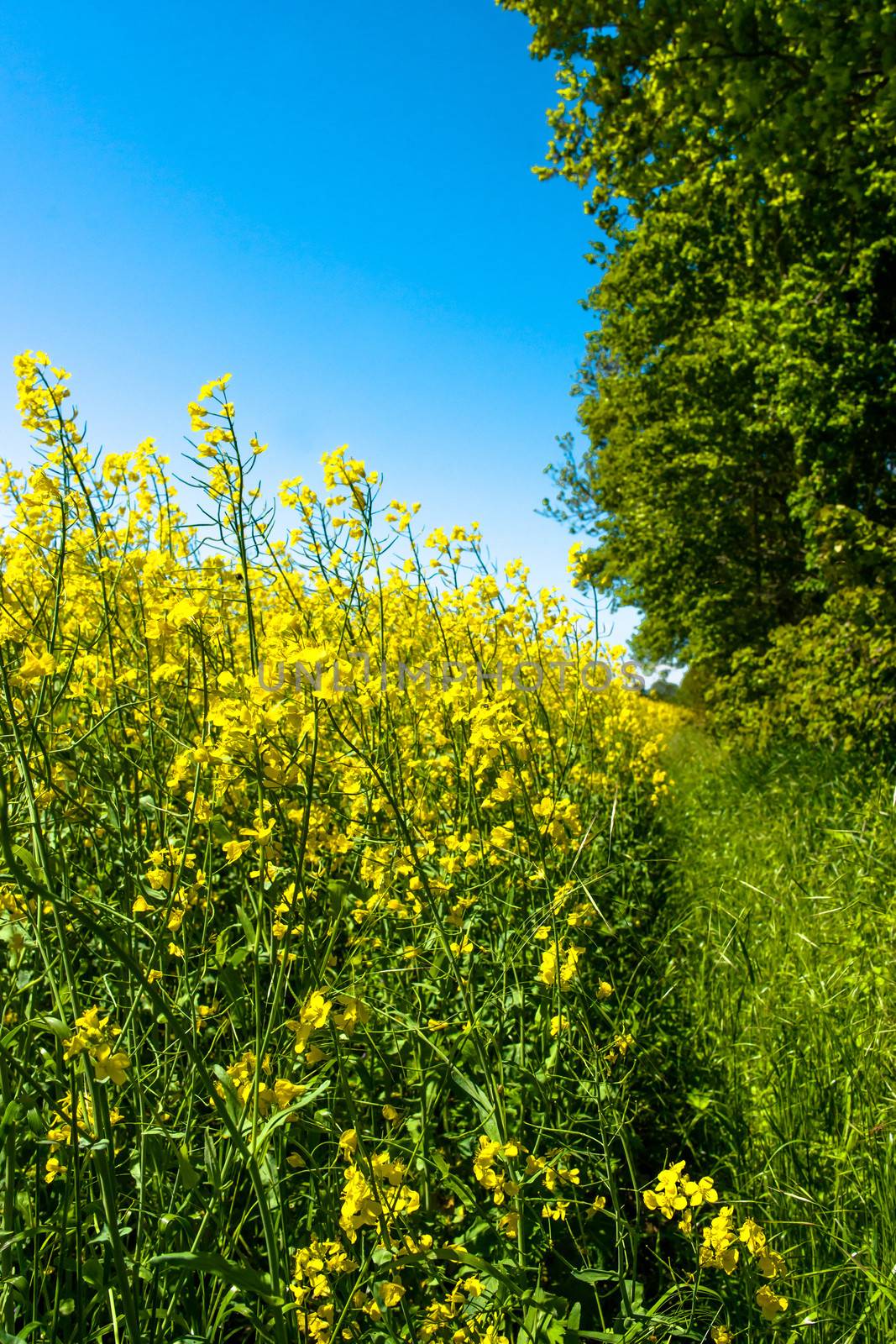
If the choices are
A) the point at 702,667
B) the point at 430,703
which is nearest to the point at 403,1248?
the point at 430,703

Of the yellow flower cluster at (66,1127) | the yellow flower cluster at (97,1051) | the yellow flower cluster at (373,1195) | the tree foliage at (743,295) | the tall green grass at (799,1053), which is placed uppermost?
the tree foliage at (743,295)

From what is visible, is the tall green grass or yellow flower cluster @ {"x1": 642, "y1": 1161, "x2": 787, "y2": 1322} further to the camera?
the tall green grass

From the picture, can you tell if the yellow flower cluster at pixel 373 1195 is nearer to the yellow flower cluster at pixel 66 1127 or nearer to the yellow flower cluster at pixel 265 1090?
the yellow flower cluster at pixel 265 1090

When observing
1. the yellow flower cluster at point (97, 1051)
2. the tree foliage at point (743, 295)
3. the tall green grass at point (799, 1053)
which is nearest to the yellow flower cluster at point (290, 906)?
the yellow flower cluster at point (97, 1051)

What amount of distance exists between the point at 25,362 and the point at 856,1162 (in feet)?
9.96

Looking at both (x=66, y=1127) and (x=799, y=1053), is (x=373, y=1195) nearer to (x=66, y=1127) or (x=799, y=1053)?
(x=66, y=1127)

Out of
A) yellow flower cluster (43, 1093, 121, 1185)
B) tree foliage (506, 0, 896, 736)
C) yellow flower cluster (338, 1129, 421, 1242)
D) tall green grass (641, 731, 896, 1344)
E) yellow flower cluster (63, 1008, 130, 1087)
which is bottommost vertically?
tall green grass (641, 731, 896, 1344)

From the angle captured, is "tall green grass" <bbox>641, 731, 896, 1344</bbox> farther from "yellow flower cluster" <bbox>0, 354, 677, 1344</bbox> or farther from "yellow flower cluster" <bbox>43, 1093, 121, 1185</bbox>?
"yellow flower cluster" <bbox>43, 1093, 121, 1185</bbox>

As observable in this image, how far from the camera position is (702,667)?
1108 centimetres

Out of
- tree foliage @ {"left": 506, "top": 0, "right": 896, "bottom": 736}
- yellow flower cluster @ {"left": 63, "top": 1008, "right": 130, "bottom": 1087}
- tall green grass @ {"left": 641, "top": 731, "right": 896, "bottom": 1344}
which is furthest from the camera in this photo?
tree foliage @ {"left": 506, "top": 0, "right": 896, "bottom": 736}

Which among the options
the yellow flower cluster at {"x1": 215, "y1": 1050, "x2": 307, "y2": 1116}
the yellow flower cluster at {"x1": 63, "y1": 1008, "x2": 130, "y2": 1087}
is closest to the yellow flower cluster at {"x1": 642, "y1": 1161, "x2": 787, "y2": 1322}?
the yellow flower cluster at {"x1": 215, "y1": 1050, "x2": 307, "y2": 1116}

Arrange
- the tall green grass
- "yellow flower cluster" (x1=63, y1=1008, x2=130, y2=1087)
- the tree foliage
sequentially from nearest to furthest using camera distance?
1. "yellow flower cluster" (x1=63, y1=1008, x2=130, y2=1087)
2. the tall green grass
3. the tree foliage

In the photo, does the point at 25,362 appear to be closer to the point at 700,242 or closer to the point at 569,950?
the point at 569,950

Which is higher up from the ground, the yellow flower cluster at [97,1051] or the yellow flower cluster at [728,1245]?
the yellow flower cluster at [97,1051]
